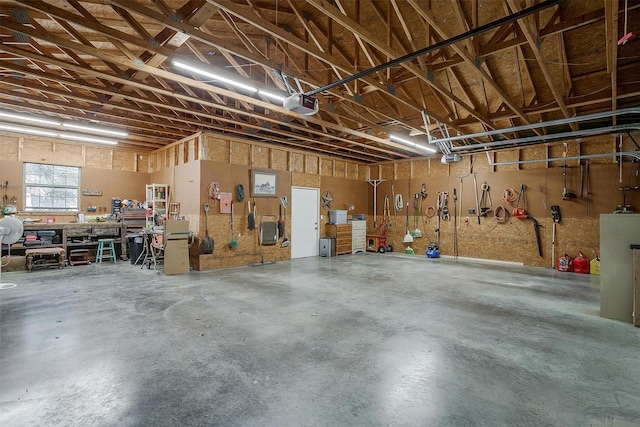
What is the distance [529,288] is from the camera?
5.89m

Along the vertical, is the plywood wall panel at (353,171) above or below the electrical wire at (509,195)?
above

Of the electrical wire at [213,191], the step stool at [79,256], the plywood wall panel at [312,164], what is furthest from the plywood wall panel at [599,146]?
the step stool at [79,256]

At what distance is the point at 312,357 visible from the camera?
9.80 ft

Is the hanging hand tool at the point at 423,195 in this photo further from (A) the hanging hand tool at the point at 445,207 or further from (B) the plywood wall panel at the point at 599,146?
(B) the plywood wall panel at the point at 599,146

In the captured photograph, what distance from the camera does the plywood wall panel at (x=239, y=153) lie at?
816 cm

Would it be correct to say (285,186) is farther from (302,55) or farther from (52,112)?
(52,112)

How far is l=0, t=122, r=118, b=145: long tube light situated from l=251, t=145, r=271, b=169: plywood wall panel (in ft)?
14.1

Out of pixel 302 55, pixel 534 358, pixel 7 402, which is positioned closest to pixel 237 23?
pixel 302 55

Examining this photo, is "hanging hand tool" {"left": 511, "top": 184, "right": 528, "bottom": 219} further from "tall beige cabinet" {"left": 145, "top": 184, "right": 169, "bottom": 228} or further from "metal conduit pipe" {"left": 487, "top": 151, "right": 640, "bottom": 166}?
"tall beige cabinet" {"left": 145, "top": 184, "right": 169, "bottom": 228}

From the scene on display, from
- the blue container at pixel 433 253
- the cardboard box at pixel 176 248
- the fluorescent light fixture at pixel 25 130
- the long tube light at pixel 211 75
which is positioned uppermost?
the fluorescent light fixture at pixel 25 130

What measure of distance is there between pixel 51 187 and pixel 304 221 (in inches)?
297

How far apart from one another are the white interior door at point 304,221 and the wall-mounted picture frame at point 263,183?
0.78 meters

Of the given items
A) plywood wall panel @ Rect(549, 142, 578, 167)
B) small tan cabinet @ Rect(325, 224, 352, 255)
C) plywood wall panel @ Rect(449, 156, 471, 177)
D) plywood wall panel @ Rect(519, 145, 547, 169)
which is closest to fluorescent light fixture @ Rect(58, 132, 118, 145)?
small tan cabinet @ Rect(325, 224, 352, 255)

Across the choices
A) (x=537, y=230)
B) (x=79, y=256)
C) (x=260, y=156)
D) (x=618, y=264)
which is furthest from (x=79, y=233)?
(x=537, y=230)
